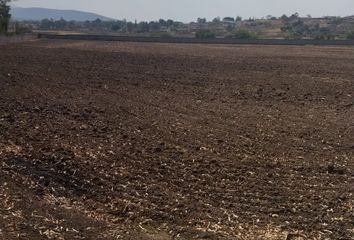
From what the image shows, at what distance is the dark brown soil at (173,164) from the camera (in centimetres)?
814

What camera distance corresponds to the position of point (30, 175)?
1012 centimetres

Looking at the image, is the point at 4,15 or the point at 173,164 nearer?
the point at 173,164

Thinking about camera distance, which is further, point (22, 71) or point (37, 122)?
point (22, 71)

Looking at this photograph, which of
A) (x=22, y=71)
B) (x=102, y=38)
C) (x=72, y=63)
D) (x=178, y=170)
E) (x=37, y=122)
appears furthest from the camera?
(x=102, y=38)

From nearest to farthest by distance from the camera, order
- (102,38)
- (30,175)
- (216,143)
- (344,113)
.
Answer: (30,175)
(216,143)
(344,113)
(102,38)

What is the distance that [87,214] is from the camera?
8453 millimetres

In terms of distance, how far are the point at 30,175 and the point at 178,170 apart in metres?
2.68

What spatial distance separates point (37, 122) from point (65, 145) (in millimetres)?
2831

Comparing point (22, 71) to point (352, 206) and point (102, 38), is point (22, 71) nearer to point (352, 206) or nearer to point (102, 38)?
point (352, 206)

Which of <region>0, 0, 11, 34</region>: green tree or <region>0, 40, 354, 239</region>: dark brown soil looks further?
<region>0, 0, 11, 34</region>: green tree

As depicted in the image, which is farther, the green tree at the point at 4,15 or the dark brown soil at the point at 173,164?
the green tree at the point at 4,15

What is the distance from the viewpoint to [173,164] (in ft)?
36.9

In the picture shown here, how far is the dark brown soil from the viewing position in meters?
8.14

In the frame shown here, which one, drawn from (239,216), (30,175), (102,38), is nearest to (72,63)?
(30,175)
